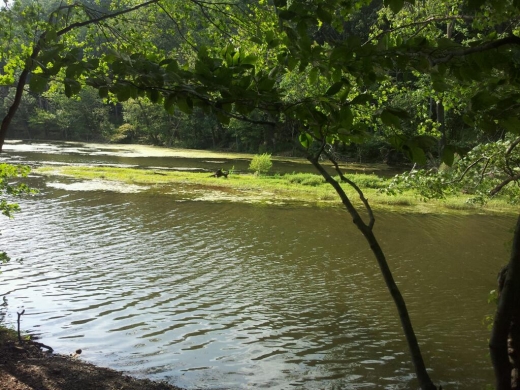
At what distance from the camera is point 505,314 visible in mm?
1500

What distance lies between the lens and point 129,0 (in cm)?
698

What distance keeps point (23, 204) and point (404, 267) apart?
42.2 ft

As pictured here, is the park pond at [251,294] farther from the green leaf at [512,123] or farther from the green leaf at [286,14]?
the green leaf at [286,14]

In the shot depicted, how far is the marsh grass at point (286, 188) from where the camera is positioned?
58.9 ft

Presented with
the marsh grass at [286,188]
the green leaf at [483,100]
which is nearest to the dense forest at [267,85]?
the green leaf at [483,100]

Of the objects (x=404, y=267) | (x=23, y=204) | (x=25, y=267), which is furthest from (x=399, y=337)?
(x=23, y=204)

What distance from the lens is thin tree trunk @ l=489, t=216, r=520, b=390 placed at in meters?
1.48

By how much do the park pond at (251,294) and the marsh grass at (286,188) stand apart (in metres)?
2.58

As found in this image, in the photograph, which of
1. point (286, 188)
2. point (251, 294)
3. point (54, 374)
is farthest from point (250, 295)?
point (286, 188)

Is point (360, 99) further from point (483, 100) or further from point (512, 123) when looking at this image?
point (512, 123)

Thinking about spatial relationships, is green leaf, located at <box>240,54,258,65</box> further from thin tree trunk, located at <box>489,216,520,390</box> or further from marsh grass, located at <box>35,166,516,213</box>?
marsh grass, located at <box>35,166,516,213</box>

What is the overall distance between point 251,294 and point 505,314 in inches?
281

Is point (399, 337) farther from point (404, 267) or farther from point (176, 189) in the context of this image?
point (176, 189)

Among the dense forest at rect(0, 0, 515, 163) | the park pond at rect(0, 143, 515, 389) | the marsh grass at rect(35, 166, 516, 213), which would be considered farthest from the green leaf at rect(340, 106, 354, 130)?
the marsh grass at rect(35, 166, 516, 213)
